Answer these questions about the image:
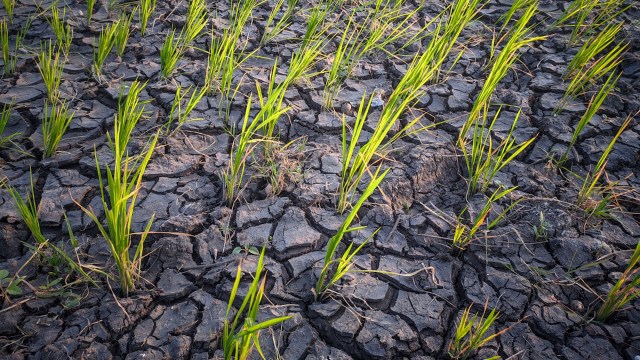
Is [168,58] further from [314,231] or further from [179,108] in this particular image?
[314,231]

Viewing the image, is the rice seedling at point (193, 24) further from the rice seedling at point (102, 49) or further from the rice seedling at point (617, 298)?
the rice seedling at point (617, 298)

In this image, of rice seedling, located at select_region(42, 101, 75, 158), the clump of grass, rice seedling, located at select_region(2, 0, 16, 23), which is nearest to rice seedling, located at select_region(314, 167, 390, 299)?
the clump of grass

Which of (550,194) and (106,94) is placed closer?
(550,194)

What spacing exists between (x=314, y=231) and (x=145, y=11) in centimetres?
155

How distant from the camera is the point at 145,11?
101 inches

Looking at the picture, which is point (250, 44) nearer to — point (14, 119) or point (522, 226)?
point (14, 119)

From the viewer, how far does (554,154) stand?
7.38ft

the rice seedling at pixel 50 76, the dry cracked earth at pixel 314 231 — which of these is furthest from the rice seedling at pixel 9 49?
the rice seedling at pixel 50 76

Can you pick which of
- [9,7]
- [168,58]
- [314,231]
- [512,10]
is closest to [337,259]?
[314,231]

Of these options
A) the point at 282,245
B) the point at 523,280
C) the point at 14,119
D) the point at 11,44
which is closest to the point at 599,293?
the point at 523,280

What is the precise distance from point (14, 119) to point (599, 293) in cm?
240

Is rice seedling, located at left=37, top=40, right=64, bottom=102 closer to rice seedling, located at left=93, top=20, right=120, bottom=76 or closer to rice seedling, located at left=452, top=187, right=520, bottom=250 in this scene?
rice seedling, located at left=93, top=20, right=120, bottom=76

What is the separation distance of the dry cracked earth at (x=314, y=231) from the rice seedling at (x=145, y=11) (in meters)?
0.08

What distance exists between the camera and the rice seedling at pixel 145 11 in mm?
2570
